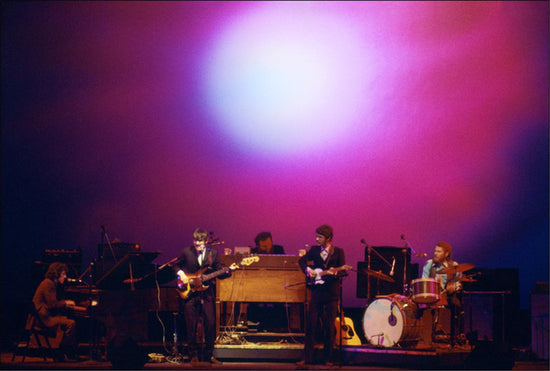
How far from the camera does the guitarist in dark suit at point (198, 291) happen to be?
805 cm

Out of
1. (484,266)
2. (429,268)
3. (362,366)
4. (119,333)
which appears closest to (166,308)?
(119,333)

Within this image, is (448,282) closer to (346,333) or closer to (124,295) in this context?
(346,333)

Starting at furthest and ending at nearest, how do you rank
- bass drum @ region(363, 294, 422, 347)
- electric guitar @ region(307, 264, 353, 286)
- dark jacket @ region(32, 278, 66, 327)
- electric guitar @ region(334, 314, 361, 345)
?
electric guitar @ region(334, 314, 361, 345) → dark jacket @ region(32, 278, 66, 327) → bass drum @ region(363, 294, 422, 347) → electric guitar @ region(307, 264, 353, 286)

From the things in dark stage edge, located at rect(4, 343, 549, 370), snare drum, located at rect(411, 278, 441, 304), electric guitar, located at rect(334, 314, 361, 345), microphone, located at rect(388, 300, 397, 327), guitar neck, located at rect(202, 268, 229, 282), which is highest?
guitar neck, located at rect(202, 268, 229, 282)

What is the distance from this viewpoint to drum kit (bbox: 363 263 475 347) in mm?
8227

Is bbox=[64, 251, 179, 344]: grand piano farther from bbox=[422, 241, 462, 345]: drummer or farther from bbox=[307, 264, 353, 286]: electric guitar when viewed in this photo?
bbox=[422, 241, 462, 345]: drummer

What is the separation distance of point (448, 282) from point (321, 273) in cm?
203

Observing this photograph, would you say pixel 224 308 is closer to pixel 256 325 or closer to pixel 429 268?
pixel 256 325

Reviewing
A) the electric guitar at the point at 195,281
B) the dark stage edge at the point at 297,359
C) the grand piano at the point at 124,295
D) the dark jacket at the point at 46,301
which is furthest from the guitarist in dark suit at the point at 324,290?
the dark jacket at the point at 46,301

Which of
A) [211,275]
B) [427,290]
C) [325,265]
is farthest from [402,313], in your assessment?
[211,275]

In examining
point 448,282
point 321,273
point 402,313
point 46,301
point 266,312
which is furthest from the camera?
point 266,312

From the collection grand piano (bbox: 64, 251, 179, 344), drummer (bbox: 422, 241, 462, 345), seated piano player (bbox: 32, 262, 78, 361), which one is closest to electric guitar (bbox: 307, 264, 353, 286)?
drummer (bbox: 422, 241, 462, 345)

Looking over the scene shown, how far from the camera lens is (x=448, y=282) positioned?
8852mm

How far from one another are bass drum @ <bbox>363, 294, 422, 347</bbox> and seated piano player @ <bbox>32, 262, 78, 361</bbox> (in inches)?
153
